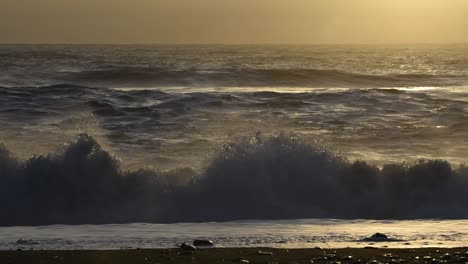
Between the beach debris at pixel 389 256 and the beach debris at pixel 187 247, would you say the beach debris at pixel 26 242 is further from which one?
the beach debris at pixel 389 256

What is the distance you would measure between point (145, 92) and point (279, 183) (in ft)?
45.5

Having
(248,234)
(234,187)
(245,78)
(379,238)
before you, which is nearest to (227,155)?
(234,187)

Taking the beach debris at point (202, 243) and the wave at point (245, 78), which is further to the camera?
the wave at point (245, 78)

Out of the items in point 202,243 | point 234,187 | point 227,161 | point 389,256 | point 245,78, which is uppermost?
point 245,78

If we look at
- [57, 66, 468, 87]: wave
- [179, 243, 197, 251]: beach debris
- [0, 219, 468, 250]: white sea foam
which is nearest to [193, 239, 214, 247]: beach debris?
[0, 219, 468, 250]: white sea foam

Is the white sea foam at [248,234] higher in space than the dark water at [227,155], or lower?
Result: lower

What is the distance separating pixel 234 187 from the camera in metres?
13.1

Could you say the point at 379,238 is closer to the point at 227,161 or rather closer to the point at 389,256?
the point at 389,256

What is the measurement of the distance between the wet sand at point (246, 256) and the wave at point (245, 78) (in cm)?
2377

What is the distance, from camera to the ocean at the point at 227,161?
12.1m

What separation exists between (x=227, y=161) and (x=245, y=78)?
21882mm

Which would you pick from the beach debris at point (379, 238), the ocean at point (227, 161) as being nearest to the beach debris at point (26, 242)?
the ocean at point (227, 161)

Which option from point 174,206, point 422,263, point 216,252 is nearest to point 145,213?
point 174,206

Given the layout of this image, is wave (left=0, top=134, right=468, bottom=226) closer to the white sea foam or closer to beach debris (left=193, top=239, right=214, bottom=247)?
the white sea foam
